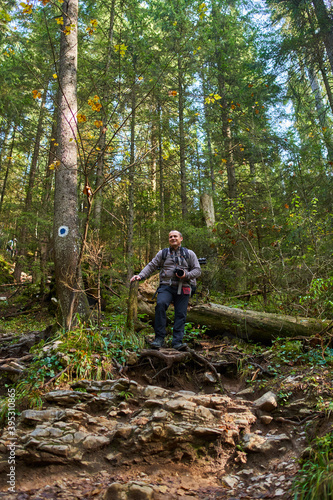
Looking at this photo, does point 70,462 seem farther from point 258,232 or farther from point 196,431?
point 258,232

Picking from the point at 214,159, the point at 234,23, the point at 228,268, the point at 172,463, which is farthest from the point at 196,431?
the point at 234,23

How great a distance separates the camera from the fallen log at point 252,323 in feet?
19.1

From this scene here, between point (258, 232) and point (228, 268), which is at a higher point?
point (258, 232)

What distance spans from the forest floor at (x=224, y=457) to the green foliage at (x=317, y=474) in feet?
0.42

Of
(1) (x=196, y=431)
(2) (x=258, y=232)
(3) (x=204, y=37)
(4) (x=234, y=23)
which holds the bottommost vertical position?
(1) (x=196, y=431)

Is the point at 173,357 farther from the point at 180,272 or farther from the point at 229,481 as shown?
the point at 229,481

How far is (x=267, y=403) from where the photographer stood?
12.6 feet

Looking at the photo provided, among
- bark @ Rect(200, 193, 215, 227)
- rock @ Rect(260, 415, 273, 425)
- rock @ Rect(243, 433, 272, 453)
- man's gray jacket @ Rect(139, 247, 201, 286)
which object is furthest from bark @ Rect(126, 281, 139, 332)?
bark @ Rect(200, 193, 215, 227)

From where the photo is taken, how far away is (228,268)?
416 inches

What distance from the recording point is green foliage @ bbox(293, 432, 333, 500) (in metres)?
2.08

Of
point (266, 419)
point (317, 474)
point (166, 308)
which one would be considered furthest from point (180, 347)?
point (317, 474)

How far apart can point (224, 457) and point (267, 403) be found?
0.95 metres

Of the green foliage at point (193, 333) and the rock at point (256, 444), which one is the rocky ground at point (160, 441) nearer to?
the rock at point (256, 444)

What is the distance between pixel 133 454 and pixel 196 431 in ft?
2.35
